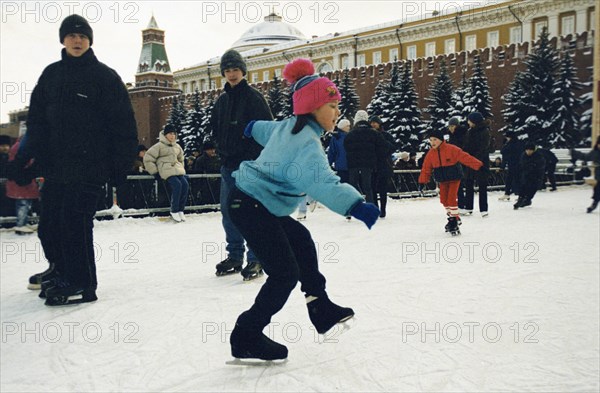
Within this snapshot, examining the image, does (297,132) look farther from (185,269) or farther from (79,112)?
(185,269)

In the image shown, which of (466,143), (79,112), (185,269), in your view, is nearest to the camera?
(79,112)

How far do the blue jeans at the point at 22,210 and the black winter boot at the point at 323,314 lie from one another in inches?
229

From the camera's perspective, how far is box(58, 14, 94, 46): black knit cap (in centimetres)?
338

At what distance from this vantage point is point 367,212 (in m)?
2.09

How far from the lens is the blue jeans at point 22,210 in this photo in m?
7.07

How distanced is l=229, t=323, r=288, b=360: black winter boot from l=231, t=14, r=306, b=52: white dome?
2590 inches

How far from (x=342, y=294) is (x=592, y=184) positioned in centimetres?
289

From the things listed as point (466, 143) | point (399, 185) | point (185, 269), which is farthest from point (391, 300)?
point (399, 185)

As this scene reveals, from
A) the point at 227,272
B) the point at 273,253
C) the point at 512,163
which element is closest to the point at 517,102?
the point at 273,253

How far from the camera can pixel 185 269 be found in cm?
466

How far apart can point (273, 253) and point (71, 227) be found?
166 centimetres

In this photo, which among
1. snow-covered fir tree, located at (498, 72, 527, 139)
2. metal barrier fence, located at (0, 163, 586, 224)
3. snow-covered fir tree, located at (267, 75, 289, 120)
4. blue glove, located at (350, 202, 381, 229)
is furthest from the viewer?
snow-covered fir tree, located at (267, 75, 289, 120)

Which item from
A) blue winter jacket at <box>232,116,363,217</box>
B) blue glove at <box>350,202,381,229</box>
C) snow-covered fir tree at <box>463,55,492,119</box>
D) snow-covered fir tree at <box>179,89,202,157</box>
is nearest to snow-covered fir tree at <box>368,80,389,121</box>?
snow-covered fir tree at <box>463,55,492,119</box>

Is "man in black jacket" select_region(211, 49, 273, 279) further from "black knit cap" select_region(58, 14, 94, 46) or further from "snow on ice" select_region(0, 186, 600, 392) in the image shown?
"black knit cap" select_region(58, 14, 94, 46)
